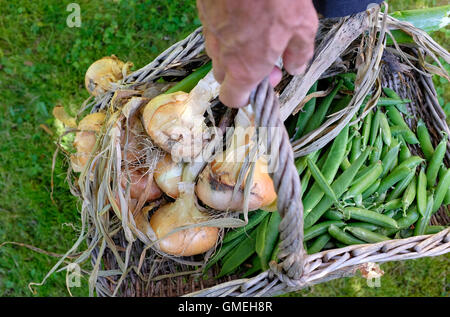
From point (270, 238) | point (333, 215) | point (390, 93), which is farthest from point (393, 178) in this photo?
point (270, 238)

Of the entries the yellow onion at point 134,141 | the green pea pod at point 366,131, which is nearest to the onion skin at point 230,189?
the yellow onion at point 134,141

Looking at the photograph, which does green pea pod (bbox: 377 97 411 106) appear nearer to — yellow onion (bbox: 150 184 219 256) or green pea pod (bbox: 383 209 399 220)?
green pea pod (bbox: 383 209 399 220)

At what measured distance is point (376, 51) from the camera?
126cm

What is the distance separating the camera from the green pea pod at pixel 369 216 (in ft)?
4.41

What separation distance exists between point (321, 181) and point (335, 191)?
0.22 feet

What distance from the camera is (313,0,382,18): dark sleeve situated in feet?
3.57

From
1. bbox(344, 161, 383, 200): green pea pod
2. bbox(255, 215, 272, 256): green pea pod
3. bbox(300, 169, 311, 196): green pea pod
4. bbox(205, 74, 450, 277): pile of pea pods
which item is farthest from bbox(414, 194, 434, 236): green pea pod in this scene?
bbox(255, 215, 272, 256): green pea pod

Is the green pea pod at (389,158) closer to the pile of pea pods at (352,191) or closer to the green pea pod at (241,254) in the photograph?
the pile of pea pods at (352,191)

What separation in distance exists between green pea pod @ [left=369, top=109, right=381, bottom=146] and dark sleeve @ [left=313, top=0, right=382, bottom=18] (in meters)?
0.48

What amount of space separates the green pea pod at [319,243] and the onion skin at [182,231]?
0.36 metres

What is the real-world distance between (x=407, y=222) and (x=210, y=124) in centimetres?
80
